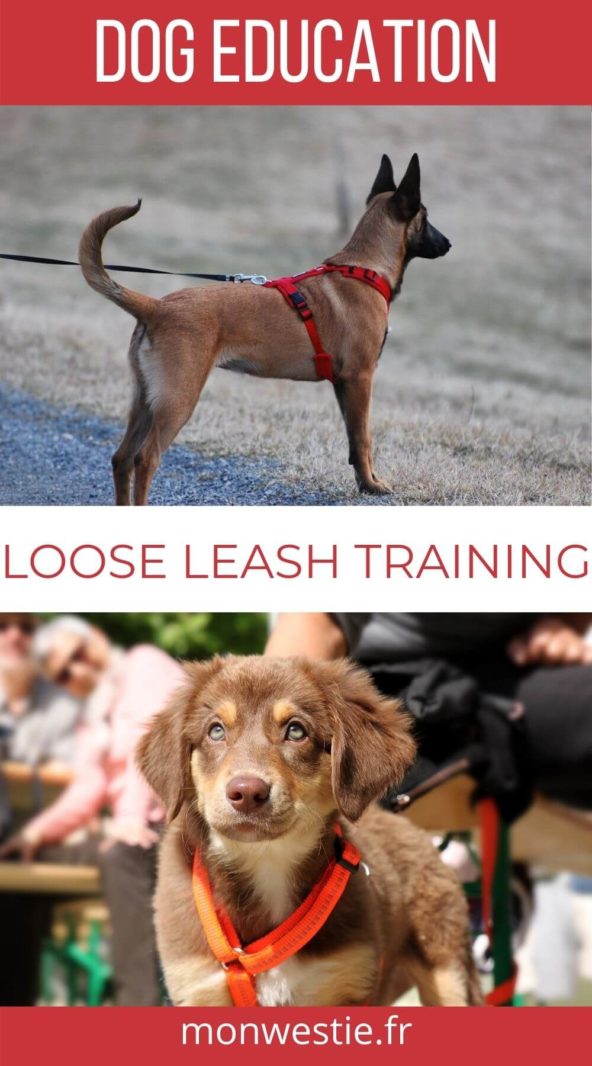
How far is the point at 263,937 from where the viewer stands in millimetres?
2455

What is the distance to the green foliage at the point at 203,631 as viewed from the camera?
643 centimetres

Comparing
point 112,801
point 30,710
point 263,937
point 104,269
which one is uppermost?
point 104,269

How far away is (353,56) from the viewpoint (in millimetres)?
3084

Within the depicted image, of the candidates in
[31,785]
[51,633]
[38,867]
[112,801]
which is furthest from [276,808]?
[31,785]

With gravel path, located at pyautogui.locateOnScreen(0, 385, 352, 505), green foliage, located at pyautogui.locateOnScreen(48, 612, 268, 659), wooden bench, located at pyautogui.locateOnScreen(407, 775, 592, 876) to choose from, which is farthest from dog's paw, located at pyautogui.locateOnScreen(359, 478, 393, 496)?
green foliage, located at pyautogui.locateOnScreen(48, 612, 268, 659)

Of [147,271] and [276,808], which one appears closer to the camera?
[276,808]

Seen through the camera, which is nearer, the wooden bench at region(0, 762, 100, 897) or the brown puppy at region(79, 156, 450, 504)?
the brown puppy at region(79, 156, 450, 504)

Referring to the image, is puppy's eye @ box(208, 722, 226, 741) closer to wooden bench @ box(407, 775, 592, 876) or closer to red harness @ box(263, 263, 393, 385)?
wooden bench @ box(407, 775, 592, 876)

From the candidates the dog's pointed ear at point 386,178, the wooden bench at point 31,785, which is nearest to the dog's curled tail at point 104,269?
the dog's pointed ear at point 386,178

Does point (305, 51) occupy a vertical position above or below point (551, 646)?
above

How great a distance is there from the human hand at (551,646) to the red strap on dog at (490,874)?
41 centimetres

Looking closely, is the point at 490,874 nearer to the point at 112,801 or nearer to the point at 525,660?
the point at 525,660

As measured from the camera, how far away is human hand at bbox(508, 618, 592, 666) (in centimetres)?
332

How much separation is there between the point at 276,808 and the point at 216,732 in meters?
0.21
